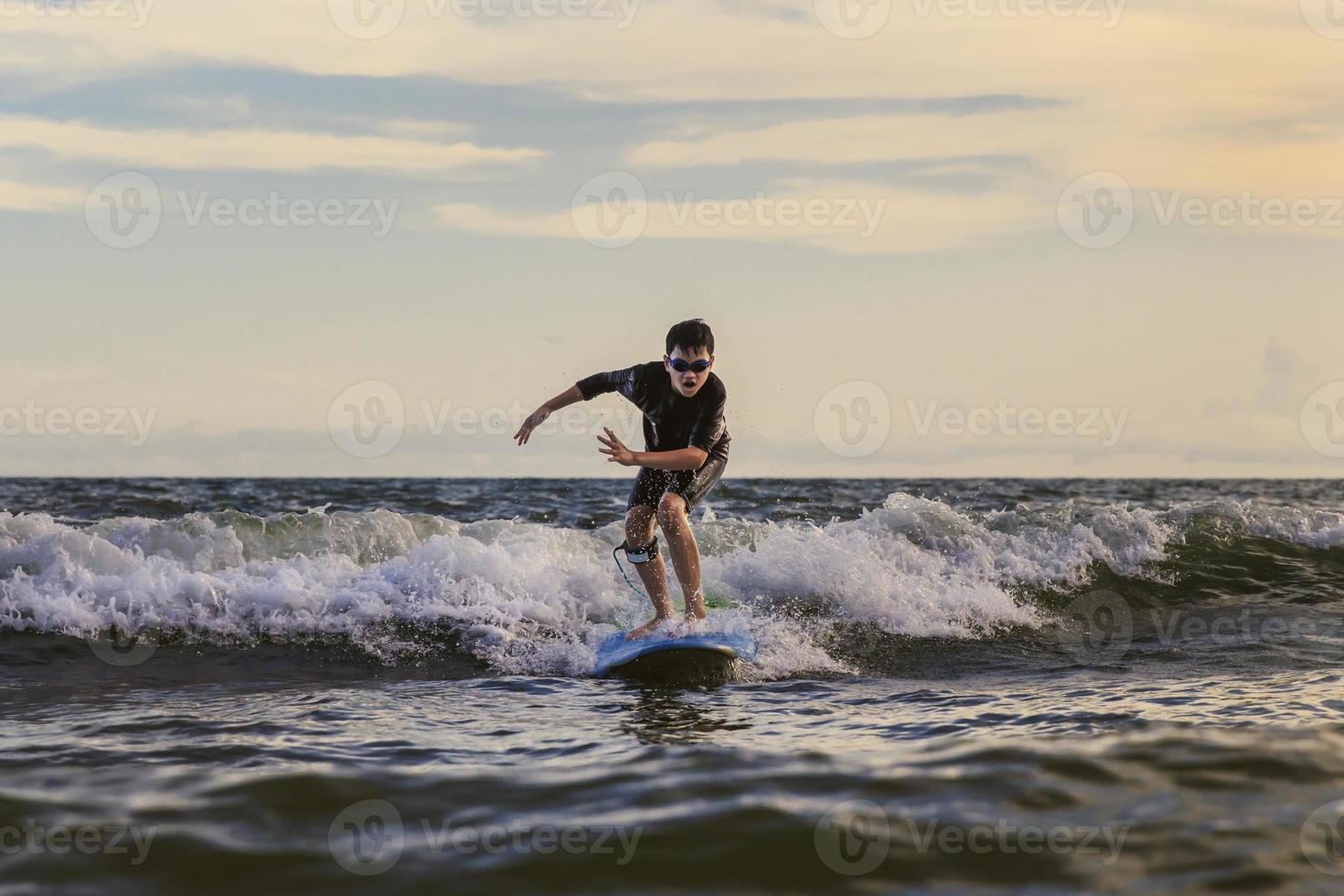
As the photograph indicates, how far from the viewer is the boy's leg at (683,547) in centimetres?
820

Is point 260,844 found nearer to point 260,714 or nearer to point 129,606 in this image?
point 260,714

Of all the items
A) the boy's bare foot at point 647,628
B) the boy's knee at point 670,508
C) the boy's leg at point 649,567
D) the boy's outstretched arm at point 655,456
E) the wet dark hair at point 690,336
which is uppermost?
the wet dark hair at point 690,336

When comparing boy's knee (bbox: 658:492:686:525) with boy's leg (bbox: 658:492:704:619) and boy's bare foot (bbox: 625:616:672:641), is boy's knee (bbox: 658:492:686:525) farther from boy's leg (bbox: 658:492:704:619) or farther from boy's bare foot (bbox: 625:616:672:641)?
boy's bare foot (bbox: 625:616:672:641)

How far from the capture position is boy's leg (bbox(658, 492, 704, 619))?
26.9ft

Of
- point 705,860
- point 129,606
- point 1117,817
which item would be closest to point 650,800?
point 705,860

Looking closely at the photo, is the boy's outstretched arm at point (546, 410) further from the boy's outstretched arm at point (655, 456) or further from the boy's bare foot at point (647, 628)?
the boy's bare foot at point (647, 628)

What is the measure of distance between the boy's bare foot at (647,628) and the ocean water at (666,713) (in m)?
0.42

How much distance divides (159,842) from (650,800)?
178 centimetres

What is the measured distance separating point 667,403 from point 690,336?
586 mm

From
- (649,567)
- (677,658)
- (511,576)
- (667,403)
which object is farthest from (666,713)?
(511,576)

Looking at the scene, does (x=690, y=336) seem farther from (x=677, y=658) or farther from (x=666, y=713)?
(x=666, y=713)

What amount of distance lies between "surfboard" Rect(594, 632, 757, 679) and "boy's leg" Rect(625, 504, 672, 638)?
43 cm

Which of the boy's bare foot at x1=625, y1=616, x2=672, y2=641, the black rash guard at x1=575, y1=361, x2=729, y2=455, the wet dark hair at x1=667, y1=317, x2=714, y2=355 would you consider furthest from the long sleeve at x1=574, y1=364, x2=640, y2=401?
the boy's bare foot at x1=625, y1=616, x2=672, y2=641

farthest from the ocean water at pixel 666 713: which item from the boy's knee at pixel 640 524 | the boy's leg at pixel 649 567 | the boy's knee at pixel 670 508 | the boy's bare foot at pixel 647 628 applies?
the boy's knee at pixel 670 508
